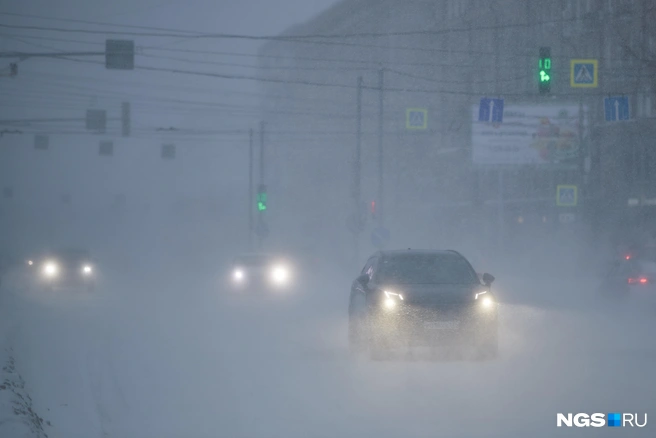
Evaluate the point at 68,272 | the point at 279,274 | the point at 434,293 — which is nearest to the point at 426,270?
the point at 434,293

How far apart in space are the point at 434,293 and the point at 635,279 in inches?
429

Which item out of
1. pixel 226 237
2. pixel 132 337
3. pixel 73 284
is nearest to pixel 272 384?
pixel 132 337

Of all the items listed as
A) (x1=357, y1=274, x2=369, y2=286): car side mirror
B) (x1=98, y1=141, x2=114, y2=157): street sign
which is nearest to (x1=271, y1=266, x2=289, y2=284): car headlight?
(x1=98, y1=141, x2=114, y2=157): street sign

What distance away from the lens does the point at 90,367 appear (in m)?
13.3

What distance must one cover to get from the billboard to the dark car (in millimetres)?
32287

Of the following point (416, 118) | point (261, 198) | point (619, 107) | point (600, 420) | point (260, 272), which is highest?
point (619, 107)

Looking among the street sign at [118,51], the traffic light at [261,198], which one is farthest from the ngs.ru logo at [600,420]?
the traffic light at [261,198]

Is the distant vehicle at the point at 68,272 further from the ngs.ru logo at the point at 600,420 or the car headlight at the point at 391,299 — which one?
the ngs.ru logo at the point at 600,420

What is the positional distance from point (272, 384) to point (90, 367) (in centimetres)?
308

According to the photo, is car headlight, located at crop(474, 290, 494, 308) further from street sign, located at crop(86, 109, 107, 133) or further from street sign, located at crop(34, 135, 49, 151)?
street sign, located at crop(34, 135, 49, 151)

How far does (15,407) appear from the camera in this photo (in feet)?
28.9

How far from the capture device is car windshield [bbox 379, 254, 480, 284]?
14305 millimetres

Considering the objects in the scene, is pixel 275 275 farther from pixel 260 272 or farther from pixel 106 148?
pixel 106 148

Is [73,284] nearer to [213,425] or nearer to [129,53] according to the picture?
[129,53]
